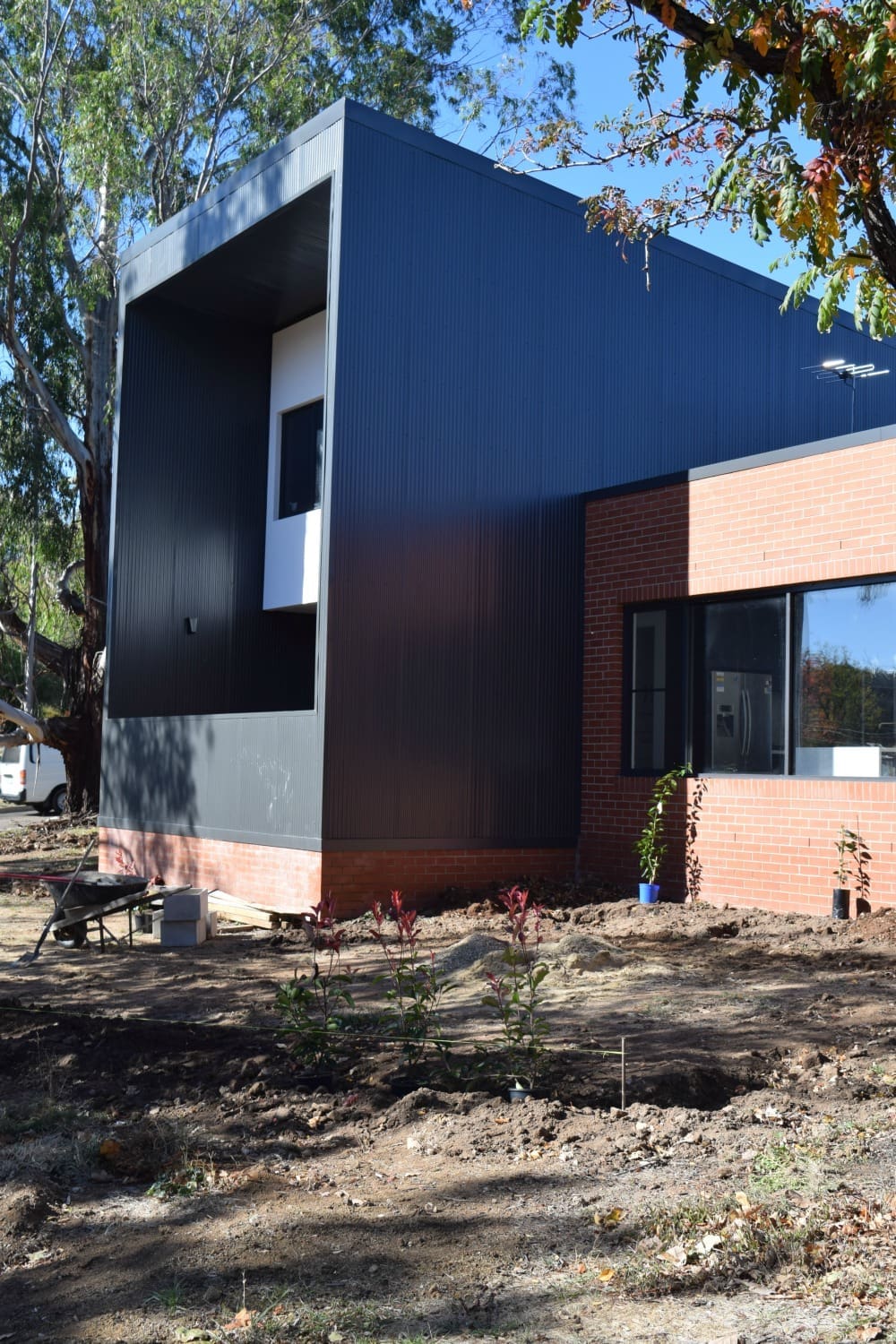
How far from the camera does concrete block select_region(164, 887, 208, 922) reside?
38.8 feet

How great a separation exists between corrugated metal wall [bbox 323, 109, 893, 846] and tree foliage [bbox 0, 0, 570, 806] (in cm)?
1115

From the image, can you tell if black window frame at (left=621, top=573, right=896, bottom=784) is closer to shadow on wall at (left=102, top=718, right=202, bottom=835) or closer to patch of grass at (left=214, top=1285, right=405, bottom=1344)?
shadow on wall at (left=102, top=718, right=202, bottom=835)

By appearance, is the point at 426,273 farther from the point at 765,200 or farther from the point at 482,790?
the point at 765,200

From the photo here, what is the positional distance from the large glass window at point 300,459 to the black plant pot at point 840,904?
8350 millimetres

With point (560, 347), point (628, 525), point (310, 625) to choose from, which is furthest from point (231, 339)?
point (628, 525)

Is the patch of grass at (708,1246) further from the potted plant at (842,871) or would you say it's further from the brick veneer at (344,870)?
the brick veneer at (344,870)

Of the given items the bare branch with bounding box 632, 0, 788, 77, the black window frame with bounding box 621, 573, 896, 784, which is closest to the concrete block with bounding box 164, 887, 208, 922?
the black window frame with bounding box 621, 573, 896, 784

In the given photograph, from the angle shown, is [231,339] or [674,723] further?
[231,339]

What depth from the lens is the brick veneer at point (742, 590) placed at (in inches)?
453

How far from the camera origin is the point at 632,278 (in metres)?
Answer: 15.6

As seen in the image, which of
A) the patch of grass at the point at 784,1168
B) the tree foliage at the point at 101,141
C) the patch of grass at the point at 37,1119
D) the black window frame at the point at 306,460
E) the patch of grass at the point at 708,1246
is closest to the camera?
the patch of grass at the point at 708,1246

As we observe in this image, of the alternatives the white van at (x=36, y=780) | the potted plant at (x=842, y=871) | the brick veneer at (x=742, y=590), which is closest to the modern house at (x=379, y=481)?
the brick veneer at (x=742, y=590)

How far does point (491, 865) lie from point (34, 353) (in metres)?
16.2

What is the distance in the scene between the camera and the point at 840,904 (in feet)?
37.3
